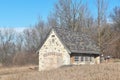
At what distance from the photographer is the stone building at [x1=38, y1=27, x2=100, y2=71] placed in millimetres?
45344

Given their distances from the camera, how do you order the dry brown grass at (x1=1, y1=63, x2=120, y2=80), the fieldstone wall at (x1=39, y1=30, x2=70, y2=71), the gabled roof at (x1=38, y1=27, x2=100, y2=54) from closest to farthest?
the dry brown grass at (x1=1, y1=63, x2=120, y2=80)
the fieldstone wall at (x1=39, y1=30, x2=70, y2=71)
the gabled roof at (x1=38, y1=27, x2=100, y2=54)

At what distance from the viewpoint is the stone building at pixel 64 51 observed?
149ft

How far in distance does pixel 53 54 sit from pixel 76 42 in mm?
4164

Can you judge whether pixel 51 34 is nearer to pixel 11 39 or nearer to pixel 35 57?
pixel 35 57

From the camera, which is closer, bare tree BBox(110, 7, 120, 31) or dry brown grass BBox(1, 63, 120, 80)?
dry brown grass BBox(1, 63, 120, 80)

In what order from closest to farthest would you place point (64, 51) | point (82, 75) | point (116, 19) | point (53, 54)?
1. point (82, 75)
2. point (64, 51)
3. point (53, 54)
4. point (116, 19)

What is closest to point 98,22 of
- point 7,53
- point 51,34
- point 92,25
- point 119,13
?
point 92,25

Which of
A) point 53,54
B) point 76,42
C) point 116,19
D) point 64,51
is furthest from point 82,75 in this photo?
point 116,19

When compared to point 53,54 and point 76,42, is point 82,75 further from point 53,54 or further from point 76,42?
point 76,42

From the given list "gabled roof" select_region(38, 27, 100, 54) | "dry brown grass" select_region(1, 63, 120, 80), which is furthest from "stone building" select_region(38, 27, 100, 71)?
"dry brown grass" select_region(1, 63, 120, 80)

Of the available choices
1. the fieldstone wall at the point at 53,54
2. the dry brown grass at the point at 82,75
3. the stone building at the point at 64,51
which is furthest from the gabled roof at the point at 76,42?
the dry brown grass at the point at 82,75

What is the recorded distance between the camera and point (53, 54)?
1826 inches

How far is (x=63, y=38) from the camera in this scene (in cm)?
4678

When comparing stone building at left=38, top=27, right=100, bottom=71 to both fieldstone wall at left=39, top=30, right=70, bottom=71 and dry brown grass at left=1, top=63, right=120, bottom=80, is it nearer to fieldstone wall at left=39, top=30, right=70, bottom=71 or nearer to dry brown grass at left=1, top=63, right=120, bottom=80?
fieldstone wall at left=39, top=30, right=70, bottom=71
